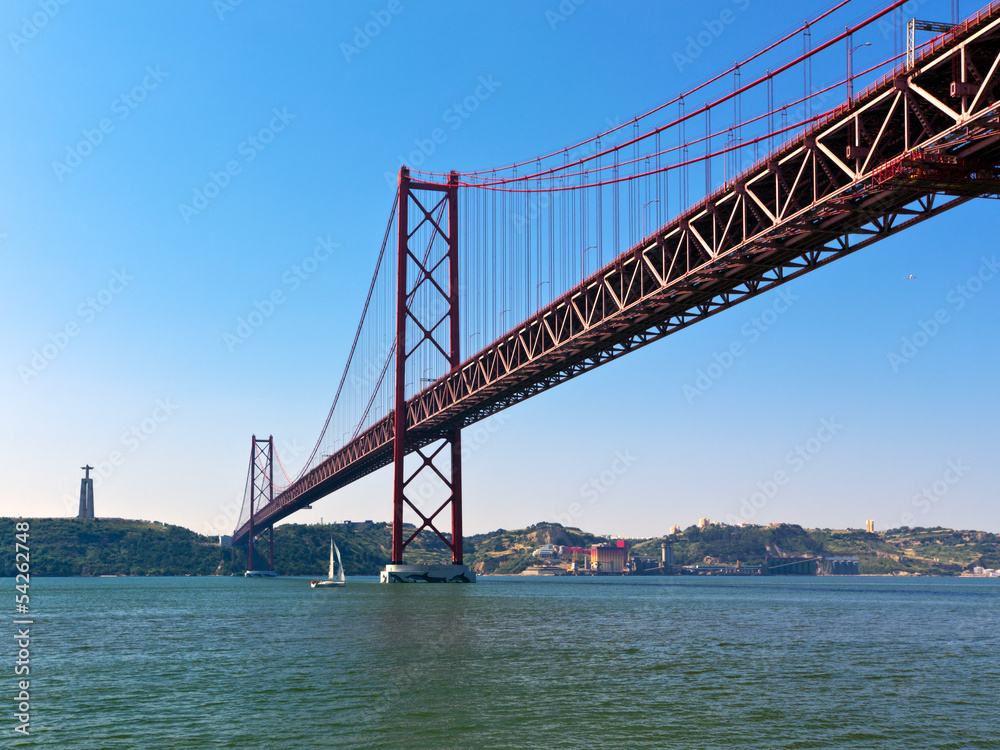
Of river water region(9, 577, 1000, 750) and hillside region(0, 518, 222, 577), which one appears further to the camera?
hillside region(0, 518, 222, 577)

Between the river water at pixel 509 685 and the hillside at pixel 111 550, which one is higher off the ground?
the hillside at pixel 111 550

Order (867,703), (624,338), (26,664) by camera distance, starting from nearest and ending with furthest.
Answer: (867,703) < (26,664) < (624,338)

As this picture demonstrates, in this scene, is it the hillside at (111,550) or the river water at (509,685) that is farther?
the hillside at (111,550)

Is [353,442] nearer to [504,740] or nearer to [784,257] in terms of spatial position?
[784,257]

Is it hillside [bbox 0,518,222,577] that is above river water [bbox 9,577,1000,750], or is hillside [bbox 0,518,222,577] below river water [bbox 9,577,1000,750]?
above


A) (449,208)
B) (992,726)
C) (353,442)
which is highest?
(449,208)

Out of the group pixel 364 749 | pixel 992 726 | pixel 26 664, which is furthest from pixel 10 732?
pixel 992 726

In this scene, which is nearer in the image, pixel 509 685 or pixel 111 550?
pixel 509 685

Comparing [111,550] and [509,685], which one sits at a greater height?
[111,550]
